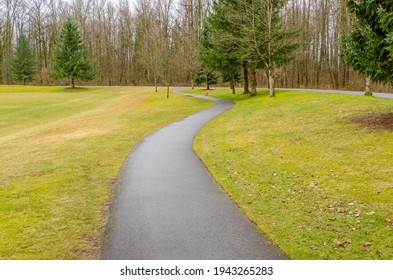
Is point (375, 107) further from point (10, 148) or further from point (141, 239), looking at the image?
point (10, 148)

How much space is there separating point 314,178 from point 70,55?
200 ft

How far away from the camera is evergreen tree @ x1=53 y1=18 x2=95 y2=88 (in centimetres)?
6178

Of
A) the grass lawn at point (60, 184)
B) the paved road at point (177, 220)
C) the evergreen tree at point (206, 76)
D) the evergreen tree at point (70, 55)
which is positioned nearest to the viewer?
the paved road at point (177, 220)

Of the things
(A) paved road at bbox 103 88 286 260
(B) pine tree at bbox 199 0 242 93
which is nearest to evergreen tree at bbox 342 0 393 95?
(A) paved road at bbox 103 88 286 260

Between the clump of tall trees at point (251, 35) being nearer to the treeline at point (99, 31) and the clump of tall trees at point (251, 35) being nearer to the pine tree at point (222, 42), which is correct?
the pine tree at point (222, 42)

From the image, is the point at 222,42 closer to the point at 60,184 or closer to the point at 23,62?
the point at 60,184

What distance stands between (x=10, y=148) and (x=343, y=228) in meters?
15.4

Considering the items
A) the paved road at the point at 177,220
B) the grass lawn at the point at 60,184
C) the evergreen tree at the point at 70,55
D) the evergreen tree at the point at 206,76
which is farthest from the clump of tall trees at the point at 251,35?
the evergreen tree at the point at 70,55

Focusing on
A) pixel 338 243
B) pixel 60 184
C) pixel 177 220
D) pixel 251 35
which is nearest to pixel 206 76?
pixel 251 35

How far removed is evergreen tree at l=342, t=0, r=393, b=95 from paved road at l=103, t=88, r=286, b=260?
7.34 meters

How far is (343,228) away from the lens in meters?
6.27

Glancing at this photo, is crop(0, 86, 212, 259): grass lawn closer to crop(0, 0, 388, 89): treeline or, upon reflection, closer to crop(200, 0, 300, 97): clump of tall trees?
crop(200, 0, 300, 97): clump of tall trees

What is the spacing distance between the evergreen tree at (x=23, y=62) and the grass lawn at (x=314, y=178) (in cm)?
6859

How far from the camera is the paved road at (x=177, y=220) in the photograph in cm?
556
